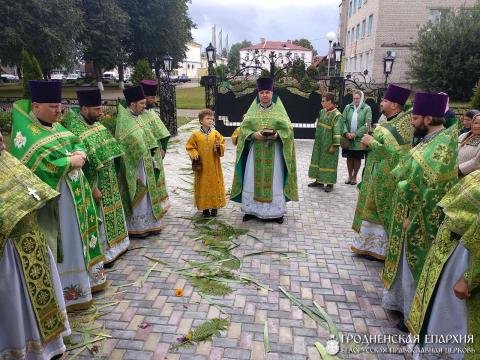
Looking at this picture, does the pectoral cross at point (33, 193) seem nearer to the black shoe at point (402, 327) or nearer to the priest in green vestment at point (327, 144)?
the black shoe at point (402, 327)

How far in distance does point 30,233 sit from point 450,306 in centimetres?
303

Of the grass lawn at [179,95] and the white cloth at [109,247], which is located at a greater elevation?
the grass lawn at [179,95]

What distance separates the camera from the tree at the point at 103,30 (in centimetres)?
3194

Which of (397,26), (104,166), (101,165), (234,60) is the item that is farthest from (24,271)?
(234,60)

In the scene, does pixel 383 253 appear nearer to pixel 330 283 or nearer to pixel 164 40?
pixel 330 283

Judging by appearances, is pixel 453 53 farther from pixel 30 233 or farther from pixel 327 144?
pixel 30 233

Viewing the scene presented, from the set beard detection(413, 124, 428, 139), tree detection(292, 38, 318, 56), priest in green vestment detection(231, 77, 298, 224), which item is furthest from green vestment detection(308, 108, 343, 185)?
tree detection(292, 38, 318, 56)

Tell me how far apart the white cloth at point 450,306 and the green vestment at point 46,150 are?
121 inches

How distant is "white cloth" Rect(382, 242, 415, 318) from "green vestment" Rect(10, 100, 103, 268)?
118 inches

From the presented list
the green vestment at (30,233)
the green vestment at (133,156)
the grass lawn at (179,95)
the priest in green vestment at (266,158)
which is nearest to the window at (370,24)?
the grass lawn at (179,95)

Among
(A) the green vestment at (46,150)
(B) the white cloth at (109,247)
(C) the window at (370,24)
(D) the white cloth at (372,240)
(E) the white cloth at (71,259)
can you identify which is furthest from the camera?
(C) the window at (370,24)

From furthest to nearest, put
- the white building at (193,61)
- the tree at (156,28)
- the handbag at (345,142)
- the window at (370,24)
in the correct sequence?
the white building at (193,61) < the window at (370,24) < the tree at (156,28) < the handbag at (345,142)

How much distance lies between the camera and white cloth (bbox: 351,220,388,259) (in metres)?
4.92

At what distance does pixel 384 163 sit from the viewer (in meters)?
4.44
